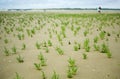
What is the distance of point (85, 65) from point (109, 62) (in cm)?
86

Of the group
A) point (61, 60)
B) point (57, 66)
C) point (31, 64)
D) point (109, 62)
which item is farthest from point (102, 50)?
point (31, 64)

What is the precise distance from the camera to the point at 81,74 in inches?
227

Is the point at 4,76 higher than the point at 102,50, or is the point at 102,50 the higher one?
the point at 102,50

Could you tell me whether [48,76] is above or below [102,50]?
below

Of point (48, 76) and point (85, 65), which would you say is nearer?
point (48, 76)

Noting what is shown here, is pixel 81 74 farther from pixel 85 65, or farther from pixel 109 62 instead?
pixel 109 62

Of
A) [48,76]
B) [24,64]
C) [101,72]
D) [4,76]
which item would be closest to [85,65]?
[101,72]

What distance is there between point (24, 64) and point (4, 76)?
1.07 meters

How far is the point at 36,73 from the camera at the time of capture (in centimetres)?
589

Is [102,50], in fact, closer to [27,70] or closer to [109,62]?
[109,62]

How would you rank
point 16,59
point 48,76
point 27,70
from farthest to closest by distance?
point 16,59, point 27,70, point 48,76

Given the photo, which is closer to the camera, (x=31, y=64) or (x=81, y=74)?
(x=81, y=74)

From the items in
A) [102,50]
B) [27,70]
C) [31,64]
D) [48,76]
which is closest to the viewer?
[48,76]

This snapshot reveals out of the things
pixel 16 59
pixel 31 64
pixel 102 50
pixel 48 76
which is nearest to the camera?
pixel 48 76
